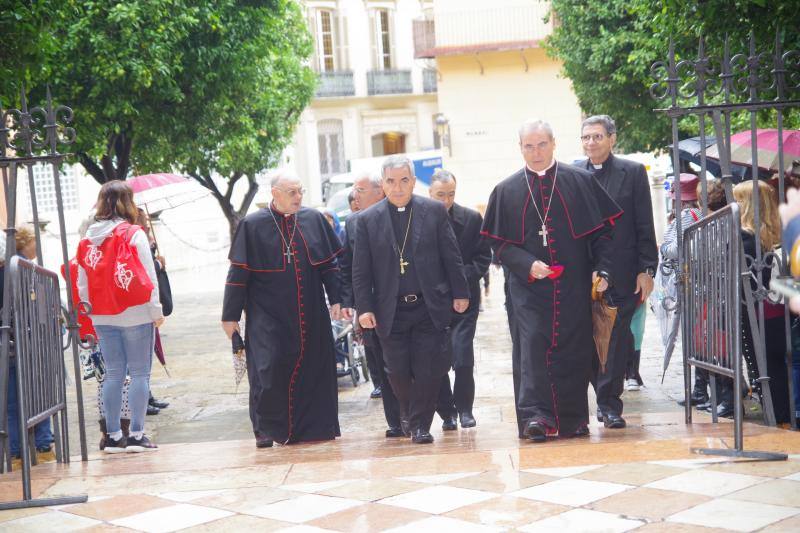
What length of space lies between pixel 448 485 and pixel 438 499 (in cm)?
25

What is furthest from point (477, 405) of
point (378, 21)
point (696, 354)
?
point (378, 21)

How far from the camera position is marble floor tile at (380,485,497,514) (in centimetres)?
494

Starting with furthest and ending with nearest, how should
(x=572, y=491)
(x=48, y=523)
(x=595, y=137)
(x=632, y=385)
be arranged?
(x=632, y=385), (x=595, y=137), (x=48, y=523), (x=572, y=491)

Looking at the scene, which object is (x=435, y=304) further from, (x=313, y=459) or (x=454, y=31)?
(x=454, y=31)

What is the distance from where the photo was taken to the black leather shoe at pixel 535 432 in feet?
21.8

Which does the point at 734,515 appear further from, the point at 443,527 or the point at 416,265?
the point at 416,265

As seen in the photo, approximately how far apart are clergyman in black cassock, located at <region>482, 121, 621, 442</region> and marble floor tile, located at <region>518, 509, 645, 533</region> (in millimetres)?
2089

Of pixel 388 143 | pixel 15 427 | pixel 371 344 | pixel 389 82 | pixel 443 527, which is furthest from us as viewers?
pixel 388 143

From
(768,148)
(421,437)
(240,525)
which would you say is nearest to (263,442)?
(421,437)

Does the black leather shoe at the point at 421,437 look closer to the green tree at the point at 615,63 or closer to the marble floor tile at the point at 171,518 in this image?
the marble floor tile at the point at 171,518

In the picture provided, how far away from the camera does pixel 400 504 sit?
5.02 meters

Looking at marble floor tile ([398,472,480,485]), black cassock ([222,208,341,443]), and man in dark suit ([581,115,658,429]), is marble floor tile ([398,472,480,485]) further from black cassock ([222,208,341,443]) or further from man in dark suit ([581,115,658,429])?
black cassock ([222,208,341,443])

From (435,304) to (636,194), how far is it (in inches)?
63.3

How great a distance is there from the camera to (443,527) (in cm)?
462
